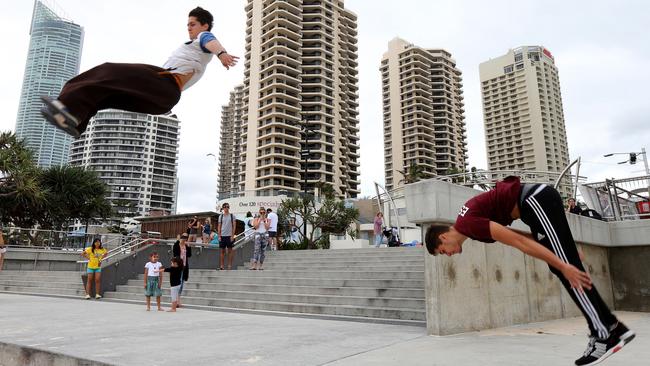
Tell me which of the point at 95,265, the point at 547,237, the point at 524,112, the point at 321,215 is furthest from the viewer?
the point at 524,112

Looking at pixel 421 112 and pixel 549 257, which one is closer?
pixel 549 257

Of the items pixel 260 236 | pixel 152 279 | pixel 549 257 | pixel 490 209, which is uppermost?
pixel 260 236

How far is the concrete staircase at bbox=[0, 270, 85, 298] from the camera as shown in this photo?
46.1 feet

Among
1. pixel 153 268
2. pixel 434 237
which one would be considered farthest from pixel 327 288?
pixel 434 237

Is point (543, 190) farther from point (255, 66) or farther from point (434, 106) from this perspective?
point (434, 106)

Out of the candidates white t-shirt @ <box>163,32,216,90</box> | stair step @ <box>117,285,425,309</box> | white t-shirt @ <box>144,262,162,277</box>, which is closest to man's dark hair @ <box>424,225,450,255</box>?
white t-shirt @ <box>163,32,216,90</box>

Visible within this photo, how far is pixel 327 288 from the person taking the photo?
31.5 feet

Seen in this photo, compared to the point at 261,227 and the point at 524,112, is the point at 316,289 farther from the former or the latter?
the point at 524,112

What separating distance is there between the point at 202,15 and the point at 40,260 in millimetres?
22910

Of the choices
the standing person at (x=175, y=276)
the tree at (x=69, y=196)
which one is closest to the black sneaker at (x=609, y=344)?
the standing person at (x=175, y=276)

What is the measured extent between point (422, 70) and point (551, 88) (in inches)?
1753

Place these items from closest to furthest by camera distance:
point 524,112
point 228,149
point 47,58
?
1. point 47,58
2. point 524,112
3. point 228,149

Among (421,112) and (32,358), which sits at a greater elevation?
(421,112)

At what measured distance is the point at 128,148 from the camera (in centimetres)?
11925
